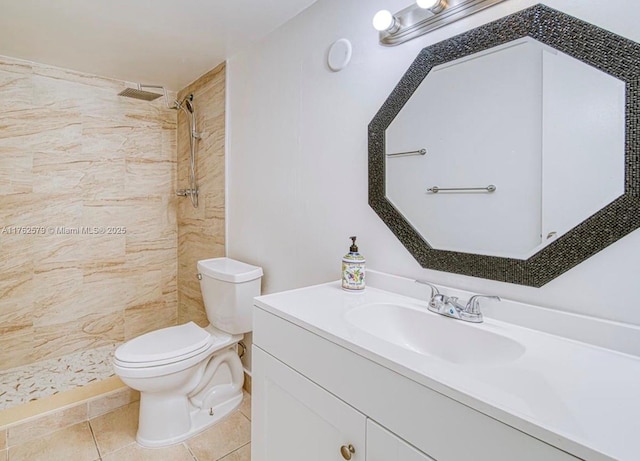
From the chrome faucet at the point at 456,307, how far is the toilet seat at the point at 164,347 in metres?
1.22

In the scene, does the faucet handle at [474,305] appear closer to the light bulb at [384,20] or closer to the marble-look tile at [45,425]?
the light bulb at [384,20]

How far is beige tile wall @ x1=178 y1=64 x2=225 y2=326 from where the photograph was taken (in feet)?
7.70

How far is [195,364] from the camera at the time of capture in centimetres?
167

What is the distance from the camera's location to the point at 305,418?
37.5 inches

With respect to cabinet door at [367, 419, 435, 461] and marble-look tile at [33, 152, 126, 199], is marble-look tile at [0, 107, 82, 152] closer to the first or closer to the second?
marble-look tile at [33, 152, 126, 199]

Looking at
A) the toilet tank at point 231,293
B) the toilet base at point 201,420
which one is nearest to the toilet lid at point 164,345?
the toilet tank at point 231,293

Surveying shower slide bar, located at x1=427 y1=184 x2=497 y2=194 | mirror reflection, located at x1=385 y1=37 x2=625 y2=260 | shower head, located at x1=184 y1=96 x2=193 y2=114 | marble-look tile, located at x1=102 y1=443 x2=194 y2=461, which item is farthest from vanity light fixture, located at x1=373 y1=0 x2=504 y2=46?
marble-look tile, located at x1=102 y1=443 x2=194 y2=461

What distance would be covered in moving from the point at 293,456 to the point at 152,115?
8.96 feet

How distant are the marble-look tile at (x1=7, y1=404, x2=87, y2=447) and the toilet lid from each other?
0.53 meters

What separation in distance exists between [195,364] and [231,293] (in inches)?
15.1

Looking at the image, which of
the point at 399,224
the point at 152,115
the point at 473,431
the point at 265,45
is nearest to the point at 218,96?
the point at 265,45

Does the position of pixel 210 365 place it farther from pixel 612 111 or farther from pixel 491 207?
pixel 612 111

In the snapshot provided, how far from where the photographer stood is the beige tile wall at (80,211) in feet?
7.40

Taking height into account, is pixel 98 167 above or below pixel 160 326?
above
